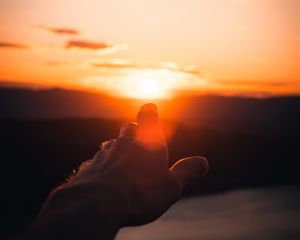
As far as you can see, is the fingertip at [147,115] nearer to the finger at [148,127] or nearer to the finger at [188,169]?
the finger at [148,127]

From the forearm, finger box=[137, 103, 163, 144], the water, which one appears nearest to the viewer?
the forearm

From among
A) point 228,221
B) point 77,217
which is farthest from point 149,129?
point 228,221

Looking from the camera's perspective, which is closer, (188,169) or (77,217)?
(77,217)

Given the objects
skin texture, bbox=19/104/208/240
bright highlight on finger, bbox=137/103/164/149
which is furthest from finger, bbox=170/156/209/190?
bright highlight on finger, bbox=137/103/164/149

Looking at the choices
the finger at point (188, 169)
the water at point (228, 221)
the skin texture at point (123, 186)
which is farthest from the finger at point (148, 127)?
the water at point (228, 221)

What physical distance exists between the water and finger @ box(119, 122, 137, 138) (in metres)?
28.8

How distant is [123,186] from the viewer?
55.1 inches

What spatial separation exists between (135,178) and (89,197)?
21cm

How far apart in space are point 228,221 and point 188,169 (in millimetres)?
38411

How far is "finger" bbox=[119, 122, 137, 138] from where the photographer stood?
150 centimetres

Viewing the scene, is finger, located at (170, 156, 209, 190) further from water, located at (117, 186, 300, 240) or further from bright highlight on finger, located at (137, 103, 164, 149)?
water, located at (117, 186, 300, 240)

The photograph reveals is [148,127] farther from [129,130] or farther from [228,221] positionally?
[228,221]

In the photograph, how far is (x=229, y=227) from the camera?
3575 centimetres

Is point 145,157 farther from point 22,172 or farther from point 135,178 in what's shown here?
point 22,172
